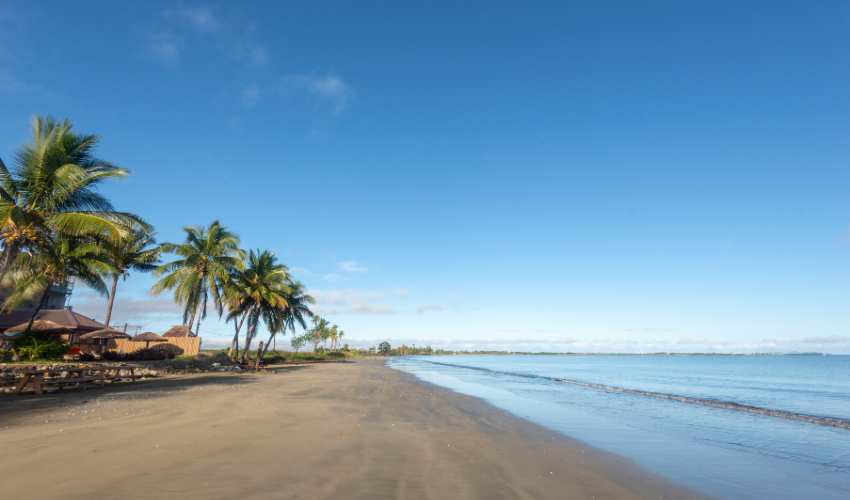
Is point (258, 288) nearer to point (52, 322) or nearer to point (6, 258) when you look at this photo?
point (52, 322)

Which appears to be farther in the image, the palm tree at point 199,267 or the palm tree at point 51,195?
the palm tree at point 199,267

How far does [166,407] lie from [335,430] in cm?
591

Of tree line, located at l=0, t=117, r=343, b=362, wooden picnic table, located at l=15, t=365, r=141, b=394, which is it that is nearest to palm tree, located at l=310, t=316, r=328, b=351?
tree line, located at l=0, t=117, r=343, b=362

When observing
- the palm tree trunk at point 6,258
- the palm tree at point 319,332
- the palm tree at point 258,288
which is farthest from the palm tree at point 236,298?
the palm tree at point 319,332

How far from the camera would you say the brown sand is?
18.6 feet

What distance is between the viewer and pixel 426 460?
7.68 meters

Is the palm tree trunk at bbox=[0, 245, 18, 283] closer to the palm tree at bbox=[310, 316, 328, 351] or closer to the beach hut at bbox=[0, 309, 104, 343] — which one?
the beach hut at bbox=[0, 309, 104, 343]

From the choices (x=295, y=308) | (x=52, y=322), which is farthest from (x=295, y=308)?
(x=52, y=322)

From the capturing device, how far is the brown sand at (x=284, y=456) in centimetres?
567

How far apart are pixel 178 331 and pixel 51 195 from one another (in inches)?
992

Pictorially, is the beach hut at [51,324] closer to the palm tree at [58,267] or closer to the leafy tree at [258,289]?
the palm tree at [58,267]

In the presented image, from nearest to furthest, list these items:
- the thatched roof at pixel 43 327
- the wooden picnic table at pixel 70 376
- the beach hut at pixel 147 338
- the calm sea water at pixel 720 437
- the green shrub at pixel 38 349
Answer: the calm sea water at pixel 720 437 → the wooden picnic table at pixel 70 376 → the green shrub at pixel 38 349 → the thatched roof at pixel 43 327 → the beach hut at pixel 147 338

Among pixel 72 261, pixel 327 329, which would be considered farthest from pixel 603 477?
pixel 327 329

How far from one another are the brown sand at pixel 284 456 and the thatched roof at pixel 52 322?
17498 mm
